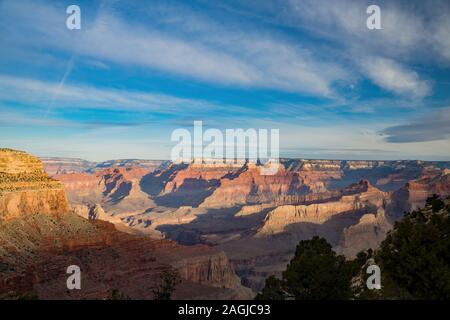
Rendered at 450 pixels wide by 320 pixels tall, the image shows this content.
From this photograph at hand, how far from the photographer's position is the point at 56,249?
2422 inches

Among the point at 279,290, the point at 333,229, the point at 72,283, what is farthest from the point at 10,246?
the point at 333,229

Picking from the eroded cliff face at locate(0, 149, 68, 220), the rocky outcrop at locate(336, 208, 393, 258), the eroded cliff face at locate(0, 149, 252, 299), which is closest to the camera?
the eroded cliff face at locate(0, 149, 252, 299)

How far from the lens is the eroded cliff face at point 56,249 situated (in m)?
54.8

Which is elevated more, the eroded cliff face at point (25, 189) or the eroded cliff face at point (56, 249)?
the eroded cliff face at point (25, 189)

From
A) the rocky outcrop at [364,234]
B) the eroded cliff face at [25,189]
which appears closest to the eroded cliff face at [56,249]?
the eroded cliff face at [25,189]

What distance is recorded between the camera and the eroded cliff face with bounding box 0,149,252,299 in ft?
180

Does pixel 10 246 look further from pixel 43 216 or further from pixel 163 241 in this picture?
pixel 163 241

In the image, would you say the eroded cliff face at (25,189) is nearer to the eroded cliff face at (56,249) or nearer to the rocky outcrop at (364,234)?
the eroded cliff face at (56,249)

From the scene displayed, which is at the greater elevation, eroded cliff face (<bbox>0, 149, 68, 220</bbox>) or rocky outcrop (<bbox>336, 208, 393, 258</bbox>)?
eroded cliff face (<bbox>0, 149, 68, 220</bbox>)

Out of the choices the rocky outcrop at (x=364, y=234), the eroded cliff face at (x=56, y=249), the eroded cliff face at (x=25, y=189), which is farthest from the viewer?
the rocky outcrop at (x=364, y=234)

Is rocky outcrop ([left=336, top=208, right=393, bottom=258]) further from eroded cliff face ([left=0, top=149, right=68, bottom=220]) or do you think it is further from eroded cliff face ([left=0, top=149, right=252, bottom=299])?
eroded cliff face ([left=0, top=149, right=68, bottom=220])

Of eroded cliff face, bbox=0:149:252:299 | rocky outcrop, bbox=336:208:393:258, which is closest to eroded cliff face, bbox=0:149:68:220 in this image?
eroded cliff face, bbox=0:149:252:299
